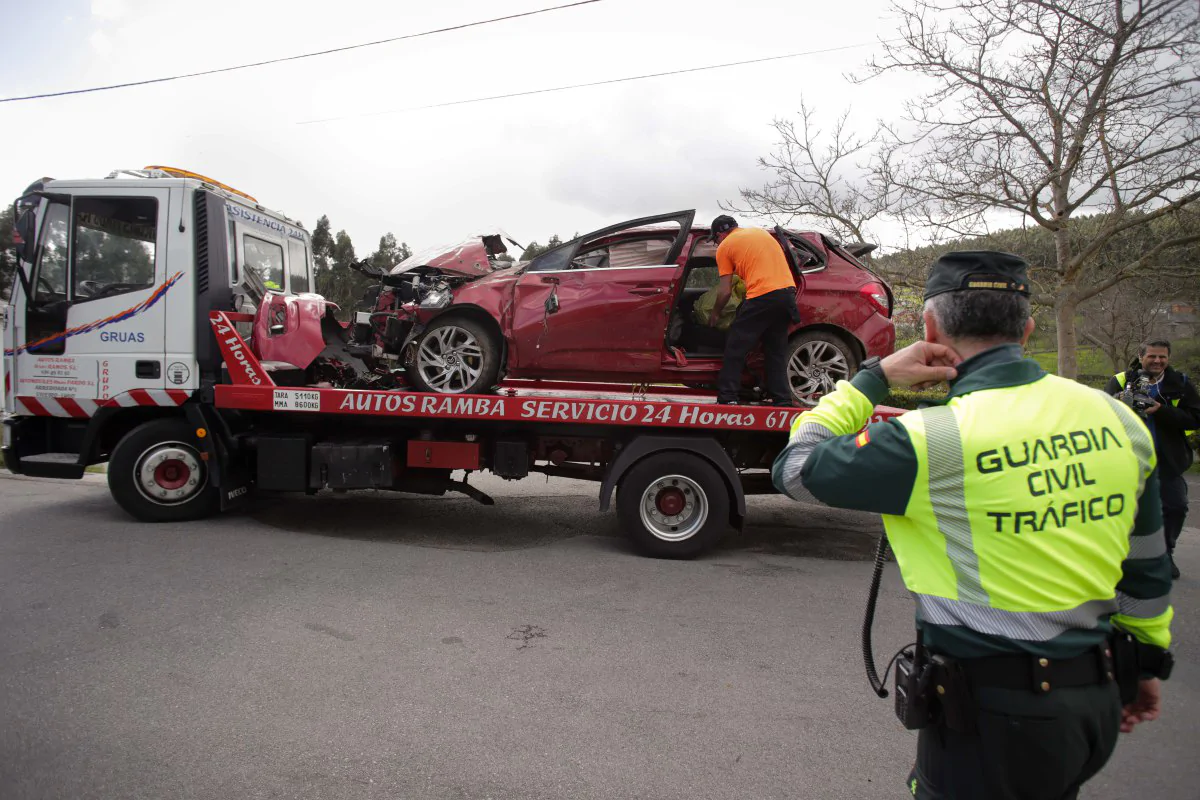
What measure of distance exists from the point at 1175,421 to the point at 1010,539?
16.8 ft

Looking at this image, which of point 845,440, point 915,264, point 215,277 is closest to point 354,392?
point 215,277

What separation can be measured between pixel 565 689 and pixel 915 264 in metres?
12.4

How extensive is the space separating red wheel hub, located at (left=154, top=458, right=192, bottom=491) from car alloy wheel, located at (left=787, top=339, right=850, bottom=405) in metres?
5.02

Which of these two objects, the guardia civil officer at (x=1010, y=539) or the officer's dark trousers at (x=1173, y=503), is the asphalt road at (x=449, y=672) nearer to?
the officer's dark trousers at (x=1173, y=503)

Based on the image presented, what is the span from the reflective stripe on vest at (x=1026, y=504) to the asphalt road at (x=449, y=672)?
1614mm

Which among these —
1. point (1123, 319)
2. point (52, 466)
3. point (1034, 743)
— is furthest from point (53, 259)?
point (1123, 319)

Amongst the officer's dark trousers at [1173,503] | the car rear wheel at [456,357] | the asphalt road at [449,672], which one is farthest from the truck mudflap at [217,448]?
the officer's dark trousers at [1173,503]

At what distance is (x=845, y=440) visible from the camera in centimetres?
175

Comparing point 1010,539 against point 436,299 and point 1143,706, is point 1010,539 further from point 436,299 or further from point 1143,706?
point 436,299

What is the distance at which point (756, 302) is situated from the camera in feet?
19.1

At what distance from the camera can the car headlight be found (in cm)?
644

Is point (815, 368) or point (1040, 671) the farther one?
point (815, 368)

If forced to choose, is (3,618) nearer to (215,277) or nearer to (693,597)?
(215,277)

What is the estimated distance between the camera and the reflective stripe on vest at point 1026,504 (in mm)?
1589
